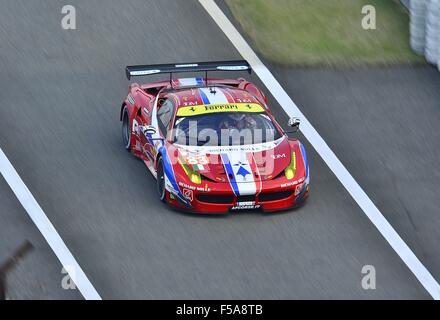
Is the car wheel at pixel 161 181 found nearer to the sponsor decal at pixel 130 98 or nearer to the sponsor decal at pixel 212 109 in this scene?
the sponsor decal at pixel 212 109

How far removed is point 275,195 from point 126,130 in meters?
3.43

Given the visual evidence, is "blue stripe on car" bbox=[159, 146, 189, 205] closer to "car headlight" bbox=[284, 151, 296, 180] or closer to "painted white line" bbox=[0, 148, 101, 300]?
"car headlight" bbox=[284, 151, 296, 180]

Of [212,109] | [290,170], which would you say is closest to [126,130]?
[212,109]

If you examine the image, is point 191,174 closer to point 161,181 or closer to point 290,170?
point 161,181

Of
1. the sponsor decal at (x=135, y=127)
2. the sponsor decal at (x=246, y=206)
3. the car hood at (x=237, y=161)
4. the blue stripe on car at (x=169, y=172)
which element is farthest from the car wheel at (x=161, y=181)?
the sponsor decal at (x=135, y=127)

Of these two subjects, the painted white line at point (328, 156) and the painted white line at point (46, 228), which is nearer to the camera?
the painted white line at point (46, 228)

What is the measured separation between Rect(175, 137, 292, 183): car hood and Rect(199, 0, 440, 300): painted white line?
53.8 inches

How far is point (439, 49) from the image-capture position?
25812 millimetres

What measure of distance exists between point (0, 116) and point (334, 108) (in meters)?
5.25

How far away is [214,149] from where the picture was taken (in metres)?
21.7

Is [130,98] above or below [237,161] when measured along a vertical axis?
below

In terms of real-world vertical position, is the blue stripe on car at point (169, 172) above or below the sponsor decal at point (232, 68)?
above

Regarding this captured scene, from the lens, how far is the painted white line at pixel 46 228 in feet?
64.6

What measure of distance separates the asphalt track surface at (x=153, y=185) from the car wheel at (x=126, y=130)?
5.4 inches
